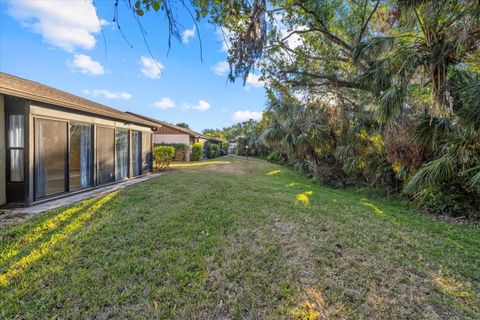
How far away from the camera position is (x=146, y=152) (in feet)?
41.5

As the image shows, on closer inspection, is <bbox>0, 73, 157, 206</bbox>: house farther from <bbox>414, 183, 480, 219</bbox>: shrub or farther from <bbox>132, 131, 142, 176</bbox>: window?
<bbox>414, 183, 480, 219</bbox>: shrub

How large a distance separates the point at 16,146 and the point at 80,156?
1.86 meters

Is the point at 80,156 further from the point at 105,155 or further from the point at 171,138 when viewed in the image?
Answer: the point at 171,138

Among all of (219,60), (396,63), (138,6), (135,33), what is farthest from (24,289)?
(396,63)

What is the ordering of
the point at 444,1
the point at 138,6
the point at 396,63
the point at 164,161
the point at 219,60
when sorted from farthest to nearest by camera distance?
the point at 164,161
the point at 396,63
the point at 219,60
the point at 444,1
the point at 138,6

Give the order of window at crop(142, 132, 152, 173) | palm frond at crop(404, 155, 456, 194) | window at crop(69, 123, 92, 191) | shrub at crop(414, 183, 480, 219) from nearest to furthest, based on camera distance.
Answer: palm frond at crop(404, 155, 456, 194) < shrub at crop(414, 183, 480, 219) < window at crop(69, 123, 92, 191) < window at crop(142, 132, 152, 173)

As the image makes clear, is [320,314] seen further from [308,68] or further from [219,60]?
[308,68]

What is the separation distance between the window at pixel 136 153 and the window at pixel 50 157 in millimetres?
4534

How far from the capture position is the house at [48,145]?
5492mm

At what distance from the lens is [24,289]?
8.85 feet

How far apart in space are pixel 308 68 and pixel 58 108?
8676mm

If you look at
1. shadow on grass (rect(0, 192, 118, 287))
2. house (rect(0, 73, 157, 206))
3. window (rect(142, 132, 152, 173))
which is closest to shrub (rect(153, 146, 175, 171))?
window (rect(142, 132, 152, 173))

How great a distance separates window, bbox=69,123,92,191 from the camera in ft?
23.2

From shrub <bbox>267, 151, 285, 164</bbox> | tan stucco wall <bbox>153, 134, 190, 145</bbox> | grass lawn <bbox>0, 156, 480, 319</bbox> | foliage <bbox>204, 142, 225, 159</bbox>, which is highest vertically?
tan stucco wall <bbox>153, 134, 190, 145</bbox>
